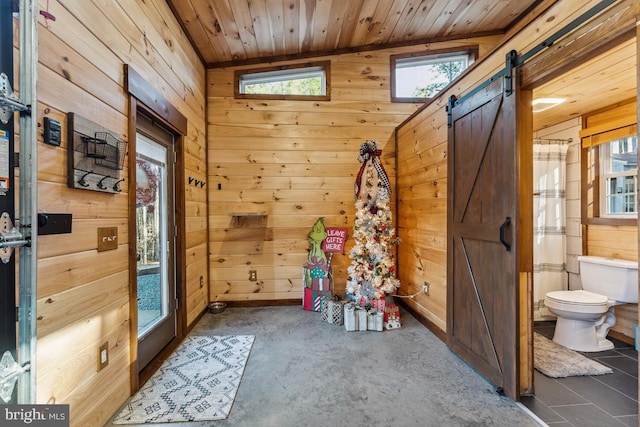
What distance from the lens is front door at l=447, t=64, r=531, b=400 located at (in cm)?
190

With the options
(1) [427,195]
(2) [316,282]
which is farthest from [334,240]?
Answer: (1) [427,195]

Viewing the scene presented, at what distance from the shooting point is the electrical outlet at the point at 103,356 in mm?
1670

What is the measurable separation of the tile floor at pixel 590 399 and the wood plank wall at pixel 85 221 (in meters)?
2.52

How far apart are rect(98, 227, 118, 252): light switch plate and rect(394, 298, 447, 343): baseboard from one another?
8.93ft

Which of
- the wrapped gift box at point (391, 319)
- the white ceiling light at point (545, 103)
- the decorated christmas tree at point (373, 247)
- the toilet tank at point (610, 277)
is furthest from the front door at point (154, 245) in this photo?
→ the toilet tank at point (610, 277)

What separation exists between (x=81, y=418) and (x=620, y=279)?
4003 mm

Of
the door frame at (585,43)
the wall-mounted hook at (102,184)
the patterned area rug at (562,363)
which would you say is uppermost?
the door frame at (585,43)

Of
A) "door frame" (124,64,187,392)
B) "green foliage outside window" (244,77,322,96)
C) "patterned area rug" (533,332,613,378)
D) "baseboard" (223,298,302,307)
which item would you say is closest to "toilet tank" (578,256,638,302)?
→ "patterned area rug" (533,332,613,378)

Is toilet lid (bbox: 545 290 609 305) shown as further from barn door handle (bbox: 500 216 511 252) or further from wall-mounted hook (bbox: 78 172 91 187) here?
wall-mounted hook (bbox: 78 172 91 187)

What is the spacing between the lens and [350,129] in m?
3.97

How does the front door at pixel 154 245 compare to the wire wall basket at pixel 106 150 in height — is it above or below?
below

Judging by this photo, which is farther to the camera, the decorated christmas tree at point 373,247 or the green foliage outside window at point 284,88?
the green foliage outside window at point 284,88

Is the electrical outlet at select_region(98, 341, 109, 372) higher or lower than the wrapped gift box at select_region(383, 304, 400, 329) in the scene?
higher

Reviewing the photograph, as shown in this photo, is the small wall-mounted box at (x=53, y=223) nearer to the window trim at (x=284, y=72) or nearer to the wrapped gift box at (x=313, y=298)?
the wrapped gift box at (x=313, y=298)
